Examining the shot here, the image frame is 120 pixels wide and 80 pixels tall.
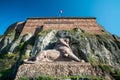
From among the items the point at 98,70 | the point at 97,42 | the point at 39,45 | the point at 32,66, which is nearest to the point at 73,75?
the point at 98,70

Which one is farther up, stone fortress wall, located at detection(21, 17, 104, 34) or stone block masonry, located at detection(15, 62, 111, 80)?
stone fortress wall, located at detection(21, 17, 104, 34)

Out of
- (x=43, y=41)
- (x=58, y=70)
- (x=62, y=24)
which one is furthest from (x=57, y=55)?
(x=62, y=24)

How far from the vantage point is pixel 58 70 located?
11.0 meters

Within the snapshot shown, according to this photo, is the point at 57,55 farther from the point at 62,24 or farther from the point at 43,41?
the point at 62,24

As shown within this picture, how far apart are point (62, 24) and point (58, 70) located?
23.6 metres

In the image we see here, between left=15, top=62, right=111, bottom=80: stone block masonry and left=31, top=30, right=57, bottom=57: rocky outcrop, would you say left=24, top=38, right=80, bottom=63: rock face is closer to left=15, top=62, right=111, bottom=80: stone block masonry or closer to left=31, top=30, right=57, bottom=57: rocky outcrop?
left=15, top=62, right=111, bottom=80: stone block masonry

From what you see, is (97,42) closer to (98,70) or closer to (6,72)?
(6,72)

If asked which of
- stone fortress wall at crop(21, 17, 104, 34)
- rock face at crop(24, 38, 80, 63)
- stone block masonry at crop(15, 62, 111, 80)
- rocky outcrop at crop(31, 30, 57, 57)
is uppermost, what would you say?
stone fortress wall at crop(21, 17, 104, 34)

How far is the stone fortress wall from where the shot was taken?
3253 centimetres

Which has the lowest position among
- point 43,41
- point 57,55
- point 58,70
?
point 58,70

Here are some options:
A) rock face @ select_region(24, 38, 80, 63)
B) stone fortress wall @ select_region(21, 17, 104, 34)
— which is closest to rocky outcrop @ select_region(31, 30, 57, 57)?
stone fortress wall @ select_region(21, 17, 104, 34)

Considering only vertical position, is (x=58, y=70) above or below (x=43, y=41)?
below

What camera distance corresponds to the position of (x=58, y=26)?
109 ft

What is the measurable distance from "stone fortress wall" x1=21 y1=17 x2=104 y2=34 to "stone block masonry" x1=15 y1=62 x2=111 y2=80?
20544 millimetres
